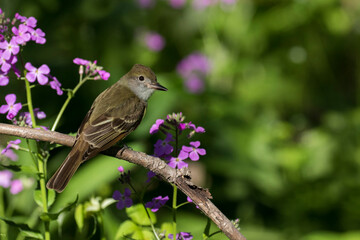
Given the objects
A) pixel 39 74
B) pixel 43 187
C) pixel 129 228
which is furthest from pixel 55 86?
pixel 129 228

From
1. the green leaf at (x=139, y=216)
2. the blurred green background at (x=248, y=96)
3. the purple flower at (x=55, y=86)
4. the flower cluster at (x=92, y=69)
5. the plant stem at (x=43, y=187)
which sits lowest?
the plant stem at (x=43, y=187)

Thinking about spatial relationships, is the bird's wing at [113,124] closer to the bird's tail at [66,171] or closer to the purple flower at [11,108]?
the bird's tail at [66,171]

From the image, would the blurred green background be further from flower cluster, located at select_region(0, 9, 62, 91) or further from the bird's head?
flower cluster, located at select_region(0, 9, 62, 91)

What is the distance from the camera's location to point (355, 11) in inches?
Answer: 290

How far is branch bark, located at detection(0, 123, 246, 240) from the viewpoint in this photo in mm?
1581

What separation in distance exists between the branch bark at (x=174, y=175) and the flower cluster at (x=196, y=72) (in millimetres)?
4337

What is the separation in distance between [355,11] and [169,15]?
2.43m

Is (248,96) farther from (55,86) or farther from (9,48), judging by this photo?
(9,48)

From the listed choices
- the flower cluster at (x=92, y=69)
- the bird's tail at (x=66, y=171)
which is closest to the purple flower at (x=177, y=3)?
the bird's tail at (x=66, y=171)

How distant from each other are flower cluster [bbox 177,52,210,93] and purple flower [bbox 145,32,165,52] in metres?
0.38

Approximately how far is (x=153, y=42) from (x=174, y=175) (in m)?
4.74

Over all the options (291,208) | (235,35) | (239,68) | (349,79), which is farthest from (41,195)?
(349,79)

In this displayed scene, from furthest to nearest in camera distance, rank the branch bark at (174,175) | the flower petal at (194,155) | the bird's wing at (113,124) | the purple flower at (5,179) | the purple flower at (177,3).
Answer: the purple flower at (177,3)
the purple flower at (5,179)
the bird's wing at (113,124)
the flower petal at (194,155)
the branch bark at (174,175)

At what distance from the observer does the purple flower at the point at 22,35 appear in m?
1.89
